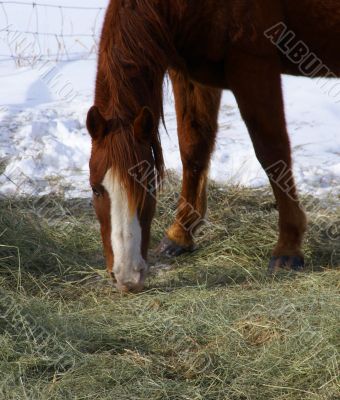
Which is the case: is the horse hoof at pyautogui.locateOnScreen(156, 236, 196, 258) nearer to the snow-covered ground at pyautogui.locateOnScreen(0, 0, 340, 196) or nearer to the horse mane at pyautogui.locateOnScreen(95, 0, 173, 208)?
the snow-covered ground at pyautogui.locateOnScreen(0, 0, 340, 196)

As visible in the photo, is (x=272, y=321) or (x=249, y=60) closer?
(x=272, y=321)

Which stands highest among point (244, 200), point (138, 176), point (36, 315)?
point (138, 176)

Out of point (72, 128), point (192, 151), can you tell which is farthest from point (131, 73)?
point (72, 128)

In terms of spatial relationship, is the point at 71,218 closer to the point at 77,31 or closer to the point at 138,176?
the point at 138,176

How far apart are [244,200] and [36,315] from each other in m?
2.16

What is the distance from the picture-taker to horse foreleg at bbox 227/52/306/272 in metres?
4.35

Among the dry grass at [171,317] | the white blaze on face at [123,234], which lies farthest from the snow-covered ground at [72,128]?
the white blaze on face at [123,234]

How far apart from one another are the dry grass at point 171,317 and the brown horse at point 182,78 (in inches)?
10.2

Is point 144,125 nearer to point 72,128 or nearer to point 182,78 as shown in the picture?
point 182,78

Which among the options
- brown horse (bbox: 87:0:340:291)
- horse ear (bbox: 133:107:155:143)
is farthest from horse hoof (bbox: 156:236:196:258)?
horse ear (bbox: 133:107:155:143)

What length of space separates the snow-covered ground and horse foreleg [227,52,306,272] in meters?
0.57

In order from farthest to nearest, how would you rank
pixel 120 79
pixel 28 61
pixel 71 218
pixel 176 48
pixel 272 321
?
1. pixel 28 61
2. pixel 71 218
3. pixel 176 48
4. pixel 120 79
5. pixel 272 321

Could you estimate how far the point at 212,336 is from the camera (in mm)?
3646

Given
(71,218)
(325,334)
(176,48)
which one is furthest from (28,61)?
(325,334)
